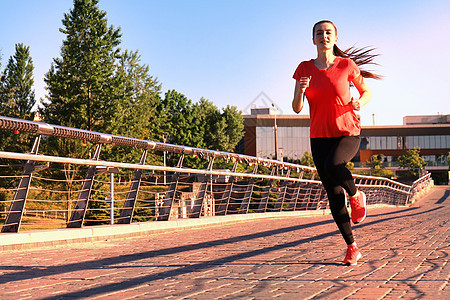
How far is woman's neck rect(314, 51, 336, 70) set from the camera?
543 centimetres

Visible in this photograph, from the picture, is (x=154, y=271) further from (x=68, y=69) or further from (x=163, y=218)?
(x=68, y=69)

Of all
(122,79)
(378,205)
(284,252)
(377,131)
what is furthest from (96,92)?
(377,131)

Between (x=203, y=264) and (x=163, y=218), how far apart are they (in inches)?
198

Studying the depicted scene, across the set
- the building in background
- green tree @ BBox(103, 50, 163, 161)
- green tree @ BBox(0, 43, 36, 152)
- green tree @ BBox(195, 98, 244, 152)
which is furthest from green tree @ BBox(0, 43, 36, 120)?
the building in background

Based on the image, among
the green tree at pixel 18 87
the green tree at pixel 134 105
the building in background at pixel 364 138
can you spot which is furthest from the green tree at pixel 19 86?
the building in background at pixel 364 138

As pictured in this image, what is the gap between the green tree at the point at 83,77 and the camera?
139 feet

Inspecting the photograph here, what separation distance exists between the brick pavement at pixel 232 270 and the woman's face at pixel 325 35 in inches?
79.4

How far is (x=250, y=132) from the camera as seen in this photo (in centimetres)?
10500

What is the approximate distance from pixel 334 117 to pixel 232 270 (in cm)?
163

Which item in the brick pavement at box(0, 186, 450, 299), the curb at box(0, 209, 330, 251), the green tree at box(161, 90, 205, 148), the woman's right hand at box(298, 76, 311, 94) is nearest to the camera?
the brick pavement at box(0, 186, 450, 299)

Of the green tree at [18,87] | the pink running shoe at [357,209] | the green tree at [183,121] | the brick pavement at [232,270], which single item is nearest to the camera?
the brick pavement at [232,270]

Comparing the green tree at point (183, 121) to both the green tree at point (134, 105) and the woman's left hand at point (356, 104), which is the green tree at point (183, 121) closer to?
the green tree at point (134, 105)

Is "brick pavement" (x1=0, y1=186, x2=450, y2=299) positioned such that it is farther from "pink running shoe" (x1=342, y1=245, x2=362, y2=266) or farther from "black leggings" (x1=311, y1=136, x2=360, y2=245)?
"black leggings" (x1=311, y1=136, x2=360, y2=245)

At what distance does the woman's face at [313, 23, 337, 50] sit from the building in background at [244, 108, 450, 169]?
97873 mm
